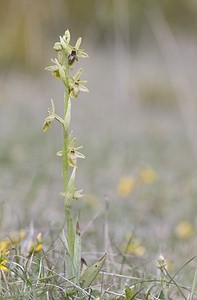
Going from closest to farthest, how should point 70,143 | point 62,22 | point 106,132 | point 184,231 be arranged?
point 70,143 < point 184,231 < point 106,132 < point 62,22

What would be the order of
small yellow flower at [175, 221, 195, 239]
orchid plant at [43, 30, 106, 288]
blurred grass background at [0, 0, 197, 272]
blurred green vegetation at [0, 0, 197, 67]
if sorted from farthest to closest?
blurred green vegetation at [0, 0, 197, 67] < blurred grass background at [0, 0, 197, 272] < small yellow flower at [175, 221, 195, 239] < orchid plant at [43, 30, 106, 288]

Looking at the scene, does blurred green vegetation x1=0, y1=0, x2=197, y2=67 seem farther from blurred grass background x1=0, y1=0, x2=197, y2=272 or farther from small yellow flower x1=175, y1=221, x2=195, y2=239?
small yellow flower x1=175, y1=221, x2=195, y2=239

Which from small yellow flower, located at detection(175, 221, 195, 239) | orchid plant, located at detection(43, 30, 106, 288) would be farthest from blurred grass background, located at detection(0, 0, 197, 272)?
orchid plant, located at detection(43, 30, 106, 288)

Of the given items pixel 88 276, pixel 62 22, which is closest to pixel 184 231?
→ pixel 88 276

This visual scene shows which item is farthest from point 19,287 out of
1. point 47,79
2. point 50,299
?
point 47,79

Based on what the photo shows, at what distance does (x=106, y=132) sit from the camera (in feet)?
18.8

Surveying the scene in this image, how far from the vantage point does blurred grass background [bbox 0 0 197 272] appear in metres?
2.95

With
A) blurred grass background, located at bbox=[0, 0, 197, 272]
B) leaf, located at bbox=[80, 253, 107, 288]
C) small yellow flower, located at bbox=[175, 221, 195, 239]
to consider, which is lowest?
leaf, located at bbox=[80, 253, 107, 288]

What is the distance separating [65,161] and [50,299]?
0.32 meters

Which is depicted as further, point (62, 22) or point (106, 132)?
point (62, 22)

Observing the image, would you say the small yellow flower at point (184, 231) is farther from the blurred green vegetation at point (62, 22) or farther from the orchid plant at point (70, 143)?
the blurred green vegetation at point (62, 22)

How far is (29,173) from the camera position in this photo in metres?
3.62

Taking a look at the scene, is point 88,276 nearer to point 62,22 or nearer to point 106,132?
point 106,132

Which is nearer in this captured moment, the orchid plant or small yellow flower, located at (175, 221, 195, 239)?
the orchid plant
